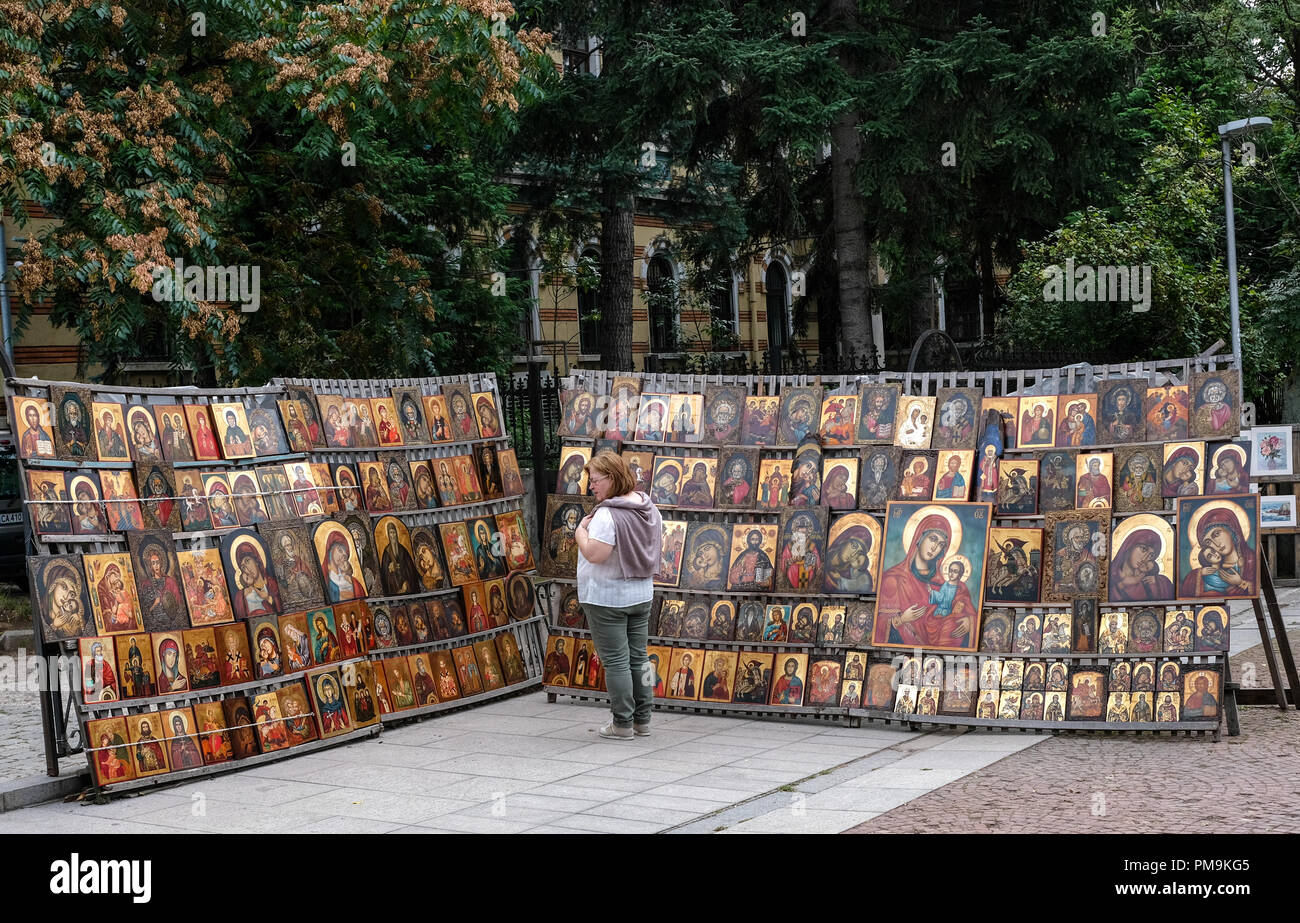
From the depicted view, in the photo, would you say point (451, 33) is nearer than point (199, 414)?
No

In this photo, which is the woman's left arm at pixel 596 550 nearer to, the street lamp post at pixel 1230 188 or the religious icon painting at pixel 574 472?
the religious icon painting at pixel 574 472

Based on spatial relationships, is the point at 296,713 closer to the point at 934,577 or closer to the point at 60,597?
the point at 60,597

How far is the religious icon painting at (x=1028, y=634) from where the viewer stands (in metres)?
8.96

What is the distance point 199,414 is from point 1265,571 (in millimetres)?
7405

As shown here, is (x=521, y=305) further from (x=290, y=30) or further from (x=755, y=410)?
(x=755, y=410)

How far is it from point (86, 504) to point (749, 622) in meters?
4.69

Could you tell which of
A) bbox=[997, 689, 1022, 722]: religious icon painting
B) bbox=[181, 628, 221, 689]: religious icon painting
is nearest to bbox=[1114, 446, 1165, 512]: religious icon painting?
bbox=[997, 689, 1022, 722]: religious icon painting

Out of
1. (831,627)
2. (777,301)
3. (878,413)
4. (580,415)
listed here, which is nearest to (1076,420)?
(878,413)

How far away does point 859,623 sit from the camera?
9477mm

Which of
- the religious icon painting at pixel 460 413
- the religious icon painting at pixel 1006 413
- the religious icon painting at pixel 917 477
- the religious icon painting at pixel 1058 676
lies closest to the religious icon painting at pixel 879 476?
the religious icon painting at pixel 917 477

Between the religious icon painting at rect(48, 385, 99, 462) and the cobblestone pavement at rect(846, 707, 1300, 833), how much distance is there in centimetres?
526

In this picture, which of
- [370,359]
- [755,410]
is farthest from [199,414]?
[370,359]

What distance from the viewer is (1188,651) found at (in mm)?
8570

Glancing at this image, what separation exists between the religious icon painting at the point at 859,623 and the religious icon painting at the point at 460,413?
11.7 ft
